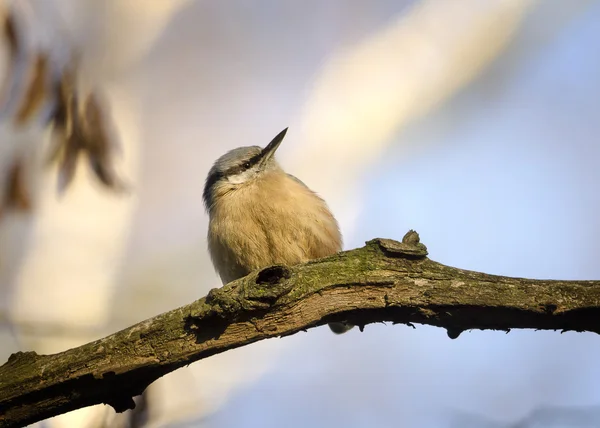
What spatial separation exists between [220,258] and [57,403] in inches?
71.4

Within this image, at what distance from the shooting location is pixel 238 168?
5043mm

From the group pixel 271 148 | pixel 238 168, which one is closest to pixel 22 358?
pixel 238 168

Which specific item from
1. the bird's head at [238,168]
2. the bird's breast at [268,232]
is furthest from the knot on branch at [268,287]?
the bird's head at [238,168]

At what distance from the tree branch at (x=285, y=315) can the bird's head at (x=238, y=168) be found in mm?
2054

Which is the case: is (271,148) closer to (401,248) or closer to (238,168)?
(238,168)

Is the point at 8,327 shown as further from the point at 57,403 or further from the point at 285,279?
the point at 285,279

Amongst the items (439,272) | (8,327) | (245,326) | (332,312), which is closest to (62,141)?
(8,327)

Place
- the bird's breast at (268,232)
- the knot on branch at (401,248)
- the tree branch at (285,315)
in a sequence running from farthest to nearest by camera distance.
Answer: the bird's breast at (268,232) < the knot on branch at (401,248) < the tree branch at (285,315)

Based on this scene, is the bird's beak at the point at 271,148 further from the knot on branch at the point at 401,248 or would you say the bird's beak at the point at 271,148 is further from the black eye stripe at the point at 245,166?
the knot on branch at the point at 401,248

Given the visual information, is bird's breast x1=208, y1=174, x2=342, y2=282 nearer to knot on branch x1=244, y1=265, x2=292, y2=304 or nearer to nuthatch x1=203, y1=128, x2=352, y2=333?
nuthatch x1=203, y1=128, x2=352, y2=333

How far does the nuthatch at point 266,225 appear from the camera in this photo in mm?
4285

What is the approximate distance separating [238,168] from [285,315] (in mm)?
2352

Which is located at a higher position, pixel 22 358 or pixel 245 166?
pixel 245 166

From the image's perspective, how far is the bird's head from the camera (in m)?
4.92
